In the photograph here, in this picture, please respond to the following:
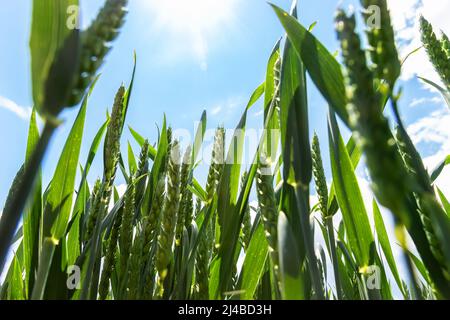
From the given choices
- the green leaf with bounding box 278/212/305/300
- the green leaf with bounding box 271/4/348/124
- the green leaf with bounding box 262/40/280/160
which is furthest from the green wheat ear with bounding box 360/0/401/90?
the green leaf with bounding box 262/40/280/160

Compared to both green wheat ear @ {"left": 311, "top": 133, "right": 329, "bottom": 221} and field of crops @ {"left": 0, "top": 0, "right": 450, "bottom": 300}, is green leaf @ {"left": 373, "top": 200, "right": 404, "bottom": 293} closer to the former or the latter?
field of crops @ {"left": 0, "top": 0, "right": 450, "bottom": 300}

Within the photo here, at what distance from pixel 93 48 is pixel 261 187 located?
35 cm

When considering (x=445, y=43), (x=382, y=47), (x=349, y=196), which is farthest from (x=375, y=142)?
(x=445, y=43)

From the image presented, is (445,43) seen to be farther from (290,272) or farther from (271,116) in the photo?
(290,272)

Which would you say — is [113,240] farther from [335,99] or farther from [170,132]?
[335,99]

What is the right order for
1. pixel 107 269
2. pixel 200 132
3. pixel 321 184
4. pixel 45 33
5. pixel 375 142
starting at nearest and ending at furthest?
pixel 375 142 → pixel 45 33 → pixel 107 269 → pixel 321 184 → pixel 200 132

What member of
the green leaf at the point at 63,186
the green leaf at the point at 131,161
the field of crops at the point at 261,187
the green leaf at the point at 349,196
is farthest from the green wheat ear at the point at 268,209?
the green leaf at the point at 131,161

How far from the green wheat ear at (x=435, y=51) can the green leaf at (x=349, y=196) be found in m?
0.38

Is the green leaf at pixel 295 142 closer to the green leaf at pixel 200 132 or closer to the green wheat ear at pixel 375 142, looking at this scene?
the green wheat ear at pixel 375 142

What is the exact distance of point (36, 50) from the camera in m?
0.44

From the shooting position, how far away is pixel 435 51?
3.06ft

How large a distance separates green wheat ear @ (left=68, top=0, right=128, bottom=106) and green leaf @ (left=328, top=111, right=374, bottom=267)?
430mm

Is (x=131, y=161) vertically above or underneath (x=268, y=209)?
above

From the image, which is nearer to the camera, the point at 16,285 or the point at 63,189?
the point at 63,189
